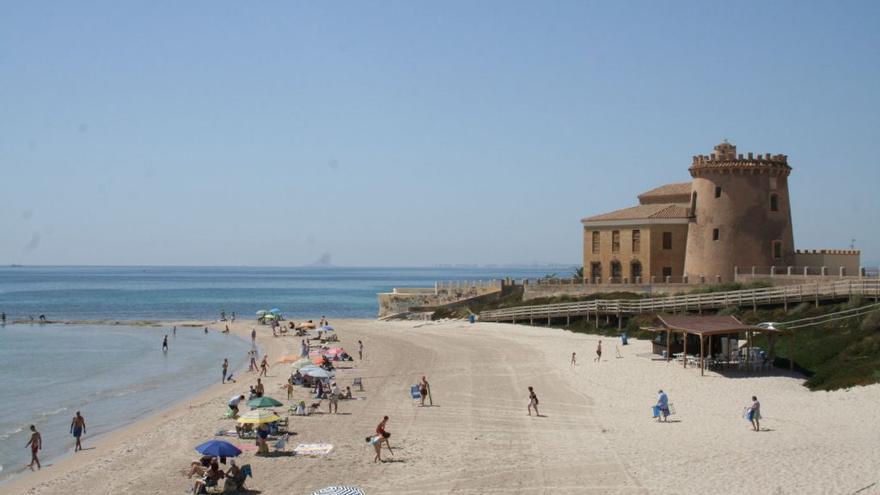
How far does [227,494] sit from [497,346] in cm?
2474

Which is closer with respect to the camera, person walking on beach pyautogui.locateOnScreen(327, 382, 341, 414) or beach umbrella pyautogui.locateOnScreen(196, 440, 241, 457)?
beach umbrella pyautogui.locateOnScreen(196, 440, 241, 457)

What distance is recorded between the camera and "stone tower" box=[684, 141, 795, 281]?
47188mm

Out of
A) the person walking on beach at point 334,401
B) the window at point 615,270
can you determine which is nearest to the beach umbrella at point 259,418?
the person walking on beach at point 334,401

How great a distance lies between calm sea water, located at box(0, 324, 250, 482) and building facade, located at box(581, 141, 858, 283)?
24.1 m

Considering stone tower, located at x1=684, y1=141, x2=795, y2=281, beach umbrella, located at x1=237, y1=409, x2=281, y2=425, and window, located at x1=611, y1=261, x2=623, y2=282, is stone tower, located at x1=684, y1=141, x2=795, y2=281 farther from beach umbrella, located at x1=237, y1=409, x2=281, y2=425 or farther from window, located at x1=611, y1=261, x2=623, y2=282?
beach umbrella, located at x1=237, y1=409, x2=281, y2=425

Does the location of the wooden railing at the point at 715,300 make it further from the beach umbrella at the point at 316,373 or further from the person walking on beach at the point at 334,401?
the person walking on beach at the point at 334,401

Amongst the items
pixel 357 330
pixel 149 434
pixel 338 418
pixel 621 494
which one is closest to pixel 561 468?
pixel 621 494

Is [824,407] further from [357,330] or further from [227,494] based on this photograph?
[357,330]

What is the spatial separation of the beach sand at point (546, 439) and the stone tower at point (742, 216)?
1530cm

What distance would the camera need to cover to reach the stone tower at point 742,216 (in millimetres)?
47188

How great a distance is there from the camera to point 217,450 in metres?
18.8

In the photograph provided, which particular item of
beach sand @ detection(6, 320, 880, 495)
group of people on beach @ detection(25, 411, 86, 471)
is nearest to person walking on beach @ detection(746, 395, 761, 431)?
beach sand @ detection(6, 320, 880, 495)

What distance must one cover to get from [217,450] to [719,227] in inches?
1413

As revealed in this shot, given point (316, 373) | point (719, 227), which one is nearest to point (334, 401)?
point (316, 373)
